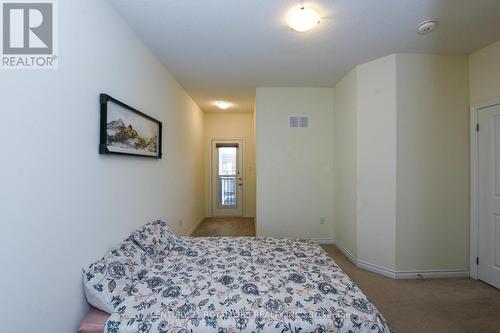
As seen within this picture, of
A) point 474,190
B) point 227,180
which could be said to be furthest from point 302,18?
point 227,180

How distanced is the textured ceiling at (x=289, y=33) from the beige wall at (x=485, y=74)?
11 centimetres

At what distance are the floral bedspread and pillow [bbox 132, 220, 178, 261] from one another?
131mm

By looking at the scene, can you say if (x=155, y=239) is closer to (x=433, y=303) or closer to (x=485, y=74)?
(x=433, y=303)

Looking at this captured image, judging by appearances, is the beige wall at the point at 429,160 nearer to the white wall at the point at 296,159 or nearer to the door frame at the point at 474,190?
the door frame at the point at 474,190

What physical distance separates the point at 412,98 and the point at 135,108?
3169 mm

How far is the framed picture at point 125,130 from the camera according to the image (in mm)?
1768

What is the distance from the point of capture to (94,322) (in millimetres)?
1454

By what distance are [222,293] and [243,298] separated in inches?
6.2

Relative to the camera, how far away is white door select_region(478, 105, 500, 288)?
103 inches

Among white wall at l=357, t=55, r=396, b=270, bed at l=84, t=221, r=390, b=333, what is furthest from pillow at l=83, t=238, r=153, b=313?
white wall at l=357, t=55, r=396, b=270

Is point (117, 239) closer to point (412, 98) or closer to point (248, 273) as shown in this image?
point (248, 273)

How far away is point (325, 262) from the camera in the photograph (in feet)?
6.93

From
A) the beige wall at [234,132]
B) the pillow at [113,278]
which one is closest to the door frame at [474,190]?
the pillow at [113,278]

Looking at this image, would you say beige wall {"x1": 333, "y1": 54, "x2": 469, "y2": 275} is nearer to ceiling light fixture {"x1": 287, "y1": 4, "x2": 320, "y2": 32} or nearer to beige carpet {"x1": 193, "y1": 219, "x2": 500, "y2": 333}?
beige carpet {"x1": 193, "y1": 219, "x2": 500, "y2": 333}
